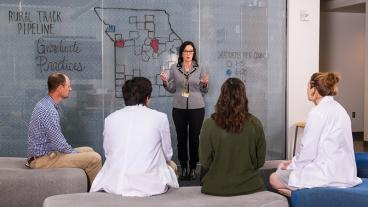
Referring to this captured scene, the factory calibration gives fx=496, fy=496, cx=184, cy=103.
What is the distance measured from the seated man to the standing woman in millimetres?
1294

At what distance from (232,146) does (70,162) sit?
1.60 m

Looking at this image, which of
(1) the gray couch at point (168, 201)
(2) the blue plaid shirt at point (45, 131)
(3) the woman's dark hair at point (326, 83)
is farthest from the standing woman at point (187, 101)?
(1) the gray couch at point (168, 201)

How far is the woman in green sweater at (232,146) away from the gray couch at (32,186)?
1.20 meters

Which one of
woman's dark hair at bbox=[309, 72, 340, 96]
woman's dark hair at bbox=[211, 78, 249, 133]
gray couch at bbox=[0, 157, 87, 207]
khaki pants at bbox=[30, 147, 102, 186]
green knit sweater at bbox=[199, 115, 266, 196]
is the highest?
woman's dark hair at bbox=[309, 72, 340, 96]

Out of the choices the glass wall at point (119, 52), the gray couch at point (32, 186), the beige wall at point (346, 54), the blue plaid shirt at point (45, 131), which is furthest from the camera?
the beige wall at point (346, 54)

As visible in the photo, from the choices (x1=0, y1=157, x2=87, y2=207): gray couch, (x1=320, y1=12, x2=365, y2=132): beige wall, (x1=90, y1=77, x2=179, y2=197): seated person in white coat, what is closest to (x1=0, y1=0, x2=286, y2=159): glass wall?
(x1=0, y1=157, x2=87, y2=207): gray couch

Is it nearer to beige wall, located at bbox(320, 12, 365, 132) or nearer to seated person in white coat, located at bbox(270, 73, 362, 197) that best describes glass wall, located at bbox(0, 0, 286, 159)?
seated person in white coat, located at bbox(270, 73, 362, 197)

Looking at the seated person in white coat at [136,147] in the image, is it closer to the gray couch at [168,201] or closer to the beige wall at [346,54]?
the gray couch at [168,201]

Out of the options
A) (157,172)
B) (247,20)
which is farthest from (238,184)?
(247,20)

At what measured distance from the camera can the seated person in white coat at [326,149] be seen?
3410 mm

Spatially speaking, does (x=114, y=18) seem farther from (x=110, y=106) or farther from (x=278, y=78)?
(x=278, y=78)

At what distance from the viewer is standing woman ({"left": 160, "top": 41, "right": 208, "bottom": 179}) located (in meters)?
5.24

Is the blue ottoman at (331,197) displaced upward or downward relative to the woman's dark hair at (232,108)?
downward

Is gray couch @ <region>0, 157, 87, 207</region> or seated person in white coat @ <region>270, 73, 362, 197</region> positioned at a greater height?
seated person in white coat @ <region>270, 73, 362, 197</region>
